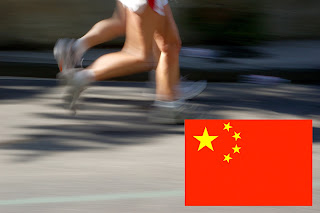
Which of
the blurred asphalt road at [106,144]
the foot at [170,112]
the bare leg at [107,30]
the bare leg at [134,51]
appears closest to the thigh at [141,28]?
the bare leg at [134,51]

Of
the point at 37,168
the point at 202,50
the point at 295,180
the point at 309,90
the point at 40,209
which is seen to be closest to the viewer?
the point at 40,209

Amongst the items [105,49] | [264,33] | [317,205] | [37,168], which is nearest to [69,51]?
[37,168]

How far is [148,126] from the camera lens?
4.91 m

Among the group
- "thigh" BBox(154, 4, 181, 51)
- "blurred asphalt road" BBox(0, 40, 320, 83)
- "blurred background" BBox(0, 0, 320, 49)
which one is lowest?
"thigh" BBox(154, 4, 181, 51)

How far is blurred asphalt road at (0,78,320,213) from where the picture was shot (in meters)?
3.32

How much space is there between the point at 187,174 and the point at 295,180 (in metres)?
0.63

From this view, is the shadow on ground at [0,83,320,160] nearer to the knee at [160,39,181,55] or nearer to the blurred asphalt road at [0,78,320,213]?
the blurred asphalt road at [0,78,320,213]

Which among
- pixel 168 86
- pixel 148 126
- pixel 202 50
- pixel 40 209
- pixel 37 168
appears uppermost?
pixel 202 50

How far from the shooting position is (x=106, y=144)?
14.5 ft

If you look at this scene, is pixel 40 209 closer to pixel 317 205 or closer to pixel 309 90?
pixel 317 205

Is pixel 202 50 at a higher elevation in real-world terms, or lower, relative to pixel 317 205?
higher

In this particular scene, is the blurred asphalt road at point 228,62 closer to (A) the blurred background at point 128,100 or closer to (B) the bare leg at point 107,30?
(A) the blurred background at point 128,100

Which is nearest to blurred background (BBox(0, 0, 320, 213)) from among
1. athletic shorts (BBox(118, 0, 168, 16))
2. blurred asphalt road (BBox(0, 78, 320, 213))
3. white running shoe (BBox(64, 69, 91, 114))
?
blurred asphalt road (BBox(0, 78, 320, 213))

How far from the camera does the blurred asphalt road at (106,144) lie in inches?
131
